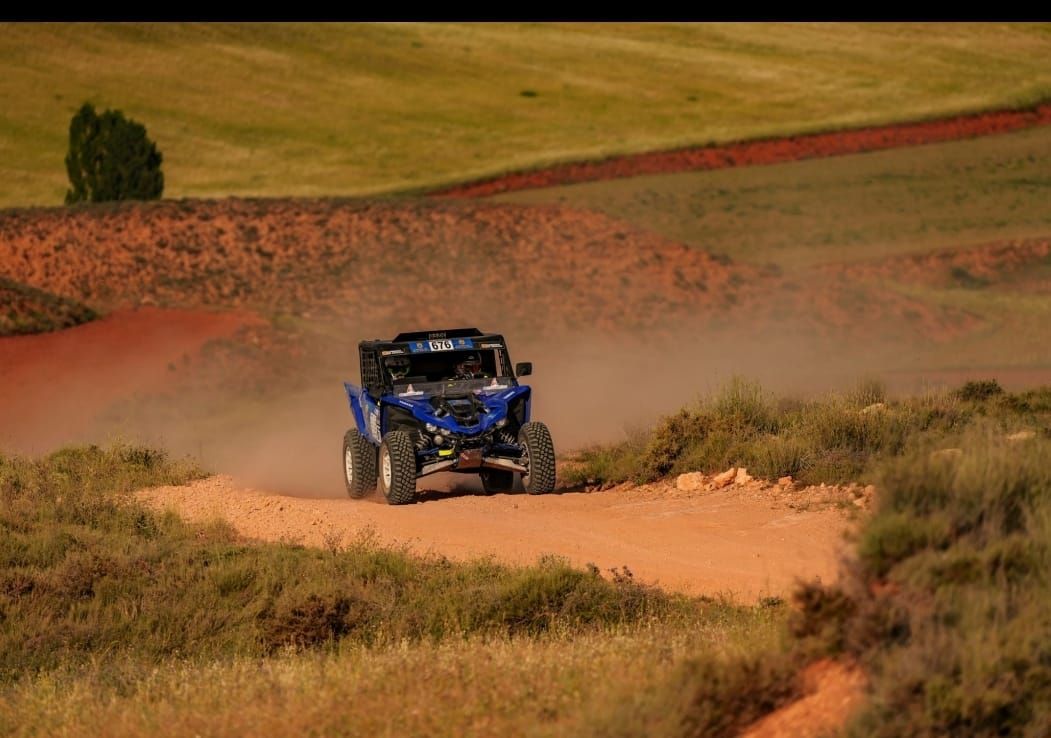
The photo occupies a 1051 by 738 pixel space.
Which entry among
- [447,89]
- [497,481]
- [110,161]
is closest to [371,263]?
[110,161]

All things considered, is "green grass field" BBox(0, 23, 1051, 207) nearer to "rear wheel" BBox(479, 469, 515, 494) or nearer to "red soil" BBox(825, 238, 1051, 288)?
"red soil" BBox(825, 238, 1051, 288)

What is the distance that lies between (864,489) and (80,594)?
7515mm

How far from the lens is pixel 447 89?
72.1 meters

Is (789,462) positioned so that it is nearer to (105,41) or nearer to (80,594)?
(80,594)

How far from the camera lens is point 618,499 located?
1773 cm

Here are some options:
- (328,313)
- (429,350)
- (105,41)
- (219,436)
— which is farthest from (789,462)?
(105,41)

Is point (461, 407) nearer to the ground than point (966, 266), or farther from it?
farther from it

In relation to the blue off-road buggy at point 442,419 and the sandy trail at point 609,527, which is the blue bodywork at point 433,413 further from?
the sandy trail at point 609,527

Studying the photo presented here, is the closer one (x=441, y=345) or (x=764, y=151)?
(x=441, y=345)

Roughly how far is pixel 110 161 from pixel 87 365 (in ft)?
71.6

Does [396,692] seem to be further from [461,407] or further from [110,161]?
[110,161]

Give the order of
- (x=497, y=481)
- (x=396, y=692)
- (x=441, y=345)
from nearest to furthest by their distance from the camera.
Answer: (x=396, y=692)
(x=441, y=345)
(x=497, y=481)

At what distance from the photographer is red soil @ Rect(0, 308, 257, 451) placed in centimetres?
3100

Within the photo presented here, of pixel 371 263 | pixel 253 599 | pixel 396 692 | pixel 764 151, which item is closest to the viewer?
pixel 396 692
